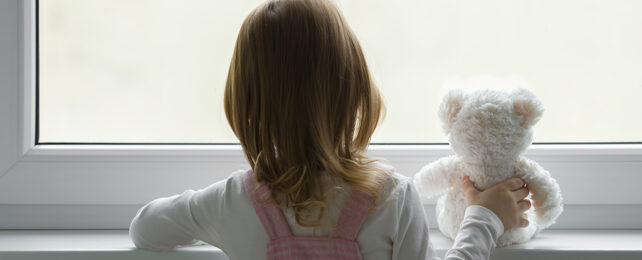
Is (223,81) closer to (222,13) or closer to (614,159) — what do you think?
(222,13)

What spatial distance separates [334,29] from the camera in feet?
2.42

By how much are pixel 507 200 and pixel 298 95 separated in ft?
1.11

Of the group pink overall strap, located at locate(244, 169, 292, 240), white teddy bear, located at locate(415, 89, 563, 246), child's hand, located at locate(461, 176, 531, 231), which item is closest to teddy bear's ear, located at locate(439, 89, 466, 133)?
white teddy bear, located at locate(415, 89, 563, 246)

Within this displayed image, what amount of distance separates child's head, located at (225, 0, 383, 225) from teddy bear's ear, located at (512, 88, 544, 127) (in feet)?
0.74

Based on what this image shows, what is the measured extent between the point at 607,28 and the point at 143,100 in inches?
31.0

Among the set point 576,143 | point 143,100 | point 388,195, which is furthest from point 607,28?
point 143,100

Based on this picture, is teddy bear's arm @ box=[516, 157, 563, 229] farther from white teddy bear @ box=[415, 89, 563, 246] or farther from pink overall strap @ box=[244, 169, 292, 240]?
pink overall strap @ box=[244, 169, 292, 240]

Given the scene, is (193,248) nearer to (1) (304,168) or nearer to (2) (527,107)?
(1) (304,168)

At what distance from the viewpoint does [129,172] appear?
37.3 inches

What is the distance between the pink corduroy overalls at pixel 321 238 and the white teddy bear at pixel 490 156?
7.3 inches

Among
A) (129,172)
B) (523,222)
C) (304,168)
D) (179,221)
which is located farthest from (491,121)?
(129,172)

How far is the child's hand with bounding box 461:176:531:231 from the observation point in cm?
81

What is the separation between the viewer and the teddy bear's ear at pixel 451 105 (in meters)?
0.83

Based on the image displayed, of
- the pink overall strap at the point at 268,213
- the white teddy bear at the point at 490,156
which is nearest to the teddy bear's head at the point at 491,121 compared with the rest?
the white teddy bear at the point at 490,156
